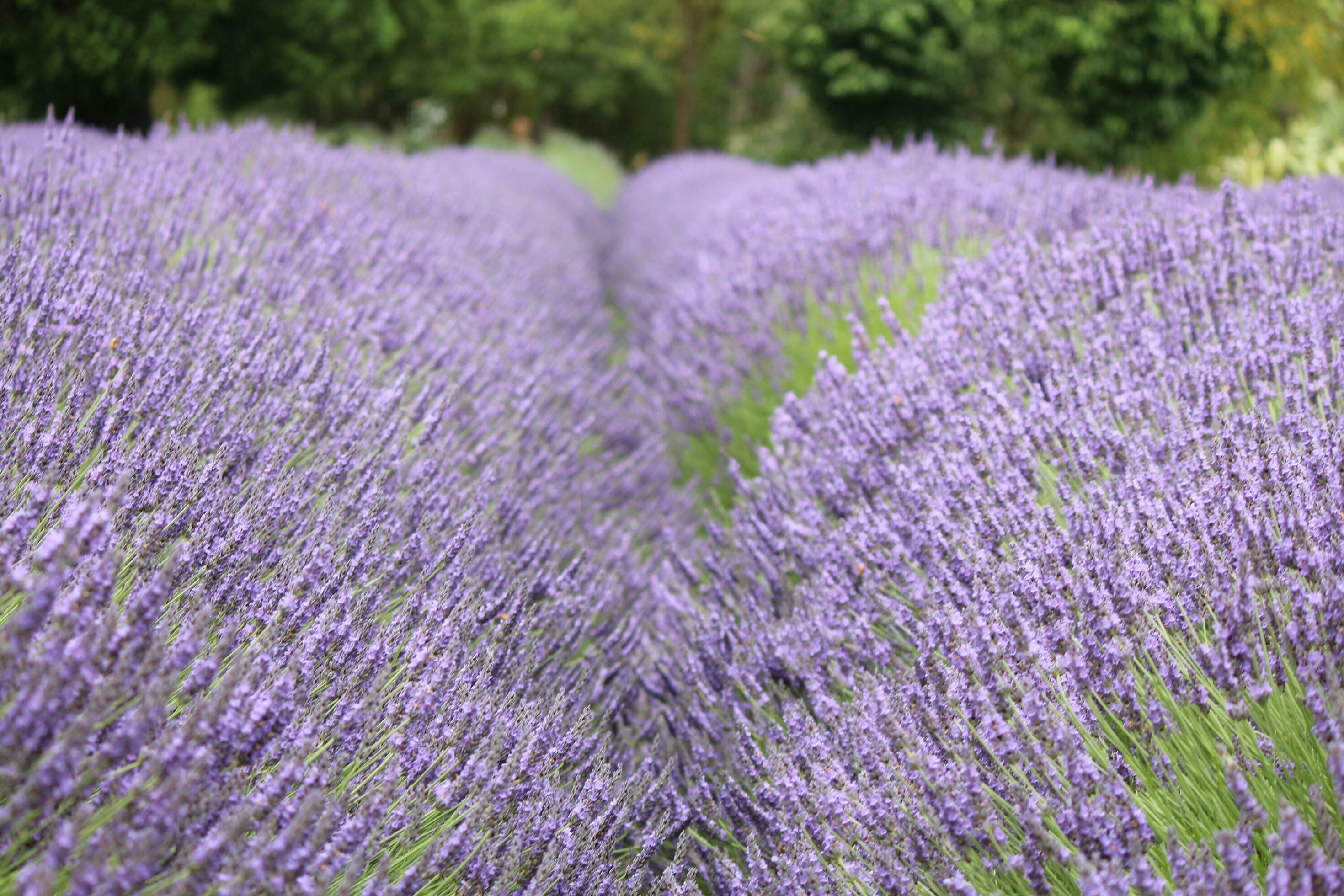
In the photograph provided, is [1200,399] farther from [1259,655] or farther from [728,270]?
[728,270]

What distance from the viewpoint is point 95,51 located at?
5422 mm

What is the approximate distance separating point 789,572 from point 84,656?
4.86 ft

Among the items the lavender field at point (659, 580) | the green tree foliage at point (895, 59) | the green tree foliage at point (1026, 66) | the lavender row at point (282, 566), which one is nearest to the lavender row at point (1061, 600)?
the lavender field at point (659, 580)

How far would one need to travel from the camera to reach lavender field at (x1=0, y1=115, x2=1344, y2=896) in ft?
3.27

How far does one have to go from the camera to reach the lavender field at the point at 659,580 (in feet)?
3.27

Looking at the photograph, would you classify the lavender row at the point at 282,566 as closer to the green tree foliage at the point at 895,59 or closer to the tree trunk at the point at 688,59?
the green tree foliage at the point at 895,59

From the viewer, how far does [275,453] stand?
65.2 inches

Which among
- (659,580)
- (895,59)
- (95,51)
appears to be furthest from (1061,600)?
(895,59)

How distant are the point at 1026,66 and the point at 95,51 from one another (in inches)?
294

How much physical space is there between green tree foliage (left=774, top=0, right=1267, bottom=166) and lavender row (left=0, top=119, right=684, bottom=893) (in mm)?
6754

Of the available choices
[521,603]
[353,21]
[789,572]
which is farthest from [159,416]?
[353,21]

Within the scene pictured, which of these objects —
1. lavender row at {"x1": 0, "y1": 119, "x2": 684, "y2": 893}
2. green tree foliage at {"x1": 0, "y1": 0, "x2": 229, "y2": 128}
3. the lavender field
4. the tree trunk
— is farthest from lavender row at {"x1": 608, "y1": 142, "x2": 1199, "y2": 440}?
the tree trunk

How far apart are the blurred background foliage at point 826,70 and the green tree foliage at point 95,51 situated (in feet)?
0.04

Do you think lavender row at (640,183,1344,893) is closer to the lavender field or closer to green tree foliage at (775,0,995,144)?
the lavender field
